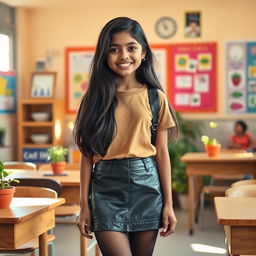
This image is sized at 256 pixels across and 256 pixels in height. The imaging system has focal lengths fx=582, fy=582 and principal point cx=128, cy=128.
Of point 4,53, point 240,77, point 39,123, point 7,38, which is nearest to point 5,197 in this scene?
point 39,123

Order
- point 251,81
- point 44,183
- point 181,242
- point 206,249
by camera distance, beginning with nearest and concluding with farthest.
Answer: point 44,183
point 206,249
point 181,242
point 251,81

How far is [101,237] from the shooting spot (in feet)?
7.31

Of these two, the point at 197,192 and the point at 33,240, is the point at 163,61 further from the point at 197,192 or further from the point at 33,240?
the point at 33,240

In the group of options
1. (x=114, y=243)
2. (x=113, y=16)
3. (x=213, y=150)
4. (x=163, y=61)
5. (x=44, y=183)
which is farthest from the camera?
(x=113, y=16)

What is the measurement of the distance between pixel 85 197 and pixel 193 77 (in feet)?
21.0

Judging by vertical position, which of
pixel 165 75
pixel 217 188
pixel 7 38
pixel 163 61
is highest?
pixel 7 38

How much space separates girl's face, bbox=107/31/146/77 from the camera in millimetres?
2283

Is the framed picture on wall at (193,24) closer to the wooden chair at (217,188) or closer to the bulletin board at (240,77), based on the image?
the bulletin board at (240,77)

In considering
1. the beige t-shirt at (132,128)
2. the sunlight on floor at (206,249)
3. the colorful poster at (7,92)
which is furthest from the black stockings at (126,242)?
the colorful poster at (7,92)

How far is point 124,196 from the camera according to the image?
225cm

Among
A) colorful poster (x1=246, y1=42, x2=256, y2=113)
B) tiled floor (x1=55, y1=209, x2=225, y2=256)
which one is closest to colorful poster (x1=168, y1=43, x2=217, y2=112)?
colorful poster (x1=246, y1=42, x2=256, y2=113)

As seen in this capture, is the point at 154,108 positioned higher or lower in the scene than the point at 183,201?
higher

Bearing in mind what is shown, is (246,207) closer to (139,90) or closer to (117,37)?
(139,90)

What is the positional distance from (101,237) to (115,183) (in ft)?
0.70
